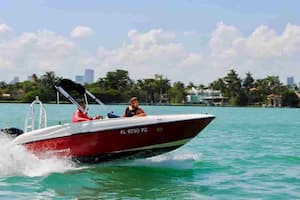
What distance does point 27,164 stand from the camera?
13023 mm

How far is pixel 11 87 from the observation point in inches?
6014

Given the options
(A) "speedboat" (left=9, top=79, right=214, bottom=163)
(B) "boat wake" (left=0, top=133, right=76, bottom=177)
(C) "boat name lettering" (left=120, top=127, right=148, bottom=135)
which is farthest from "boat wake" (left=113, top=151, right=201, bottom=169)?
(B) "boat wake" (left=0, top=133, right=76, bottom=177)

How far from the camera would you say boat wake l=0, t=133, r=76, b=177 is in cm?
1299

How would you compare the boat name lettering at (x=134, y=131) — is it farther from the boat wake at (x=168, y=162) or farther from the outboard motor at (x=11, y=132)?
the outboard motor at (x=11, y=132)

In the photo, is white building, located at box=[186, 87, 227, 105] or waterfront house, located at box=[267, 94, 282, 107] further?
white building, located at box=[186, 87, 227, 105]

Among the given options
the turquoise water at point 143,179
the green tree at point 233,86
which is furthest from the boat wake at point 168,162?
the green tree at point 233,86

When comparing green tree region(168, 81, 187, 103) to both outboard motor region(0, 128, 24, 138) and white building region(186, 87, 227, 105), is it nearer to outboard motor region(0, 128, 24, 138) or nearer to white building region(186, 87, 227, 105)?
white building region(186, 87, 227, 105)

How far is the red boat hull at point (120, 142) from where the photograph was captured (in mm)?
12773

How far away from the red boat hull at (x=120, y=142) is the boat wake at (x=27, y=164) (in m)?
0.18

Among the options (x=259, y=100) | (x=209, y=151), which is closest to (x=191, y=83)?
(x=259, y=100)

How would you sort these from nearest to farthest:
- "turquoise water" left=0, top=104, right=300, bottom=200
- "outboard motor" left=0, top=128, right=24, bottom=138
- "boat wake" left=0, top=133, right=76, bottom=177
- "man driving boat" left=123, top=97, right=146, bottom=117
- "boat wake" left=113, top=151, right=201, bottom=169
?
"turquoise water" left=0, top=104, right=300, bottom=200
"boat wake" left=0, top=133, right=76, bottom=177
"man driving boat" left=123, top=97, right=146, bottom=117
"outboard motor" left=0, top=128, right=24, bottom=138
"boat wake" left=113, top=151, right=201, bottom=169

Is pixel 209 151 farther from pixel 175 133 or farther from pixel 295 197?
pixel 295 197

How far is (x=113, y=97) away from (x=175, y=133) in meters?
126

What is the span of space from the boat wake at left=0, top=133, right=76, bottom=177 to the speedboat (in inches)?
6.2
